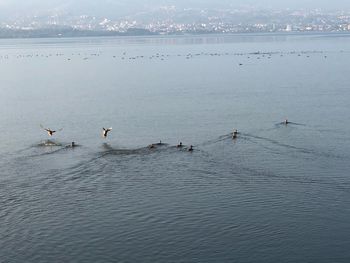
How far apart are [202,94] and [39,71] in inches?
1754

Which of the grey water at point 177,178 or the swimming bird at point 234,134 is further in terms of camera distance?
the swimming bird at point 234,134

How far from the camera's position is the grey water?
2692cm

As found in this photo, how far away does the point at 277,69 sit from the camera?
96062mm

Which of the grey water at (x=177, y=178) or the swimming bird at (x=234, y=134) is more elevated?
the swimming bird at (x=234, y=134)

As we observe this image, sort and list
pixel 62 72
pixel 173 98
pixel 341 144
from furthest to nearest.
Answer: pixel 62 72, pixel 173 98, pixel 341 144

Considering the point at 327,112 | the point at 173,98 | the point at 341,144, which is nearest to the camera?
the point at 341,144

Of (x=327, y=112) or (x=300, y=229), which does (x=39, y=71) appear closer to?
(x=327, y=112)

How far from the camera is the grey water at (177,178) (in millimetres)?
26922

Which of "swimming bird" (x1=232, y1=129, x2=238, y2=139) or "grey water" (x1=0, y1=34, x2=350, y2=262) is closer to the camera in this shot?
"grey water" (x1=0, y1=34, x2=350, y2=262)

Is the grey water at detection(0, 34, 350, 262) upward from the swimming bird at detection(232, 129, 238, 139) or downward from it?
downward

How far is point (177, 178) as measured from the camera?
36.0 metres

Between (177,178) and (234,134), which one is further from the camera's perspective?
(234,134)

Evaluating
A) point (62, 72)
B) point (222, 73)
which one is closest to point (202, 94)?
point (222, 73)

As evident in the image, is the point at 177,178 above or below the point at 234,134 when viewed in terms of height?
below
